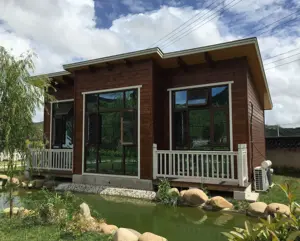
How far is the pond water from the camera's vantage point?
4.04 meters

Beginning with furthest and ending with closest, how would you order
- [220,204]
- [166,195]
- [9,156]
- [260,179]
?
[260,179] < [166,195] < [220,204] < [9,156]

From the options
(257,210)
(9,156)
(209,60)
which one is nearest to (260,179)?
(257,210)

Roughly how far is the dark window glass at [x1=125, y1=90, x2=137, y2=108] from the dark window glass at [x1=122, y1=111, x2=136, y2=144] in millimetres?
206

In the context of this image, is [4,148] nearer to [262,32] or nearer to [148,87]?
[148,87]

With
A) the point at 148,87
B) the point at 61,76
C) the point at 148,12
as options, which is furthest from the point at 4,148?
the point at 148,12

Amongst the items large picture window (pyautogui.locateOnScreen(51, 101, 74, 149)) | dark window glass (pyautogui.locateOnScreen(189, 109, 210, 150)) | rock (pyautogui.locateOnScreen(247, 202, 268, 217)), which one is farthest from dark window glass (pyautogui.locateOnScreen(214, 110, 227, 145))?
large picture window (pyautogui.locateOnScreen(51, 101, 74, 149))

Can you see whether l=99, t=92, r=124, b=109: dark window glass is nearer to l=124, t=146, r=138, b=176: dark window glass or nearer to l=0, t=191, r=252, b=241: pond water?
l=124, t=146, r=138, b=176: dark window glass

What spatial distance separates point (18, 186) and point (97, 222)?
16.8ft

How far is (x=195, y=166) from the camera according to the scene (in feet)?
22.2

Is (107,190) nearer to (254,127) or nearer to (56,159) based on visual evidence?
(56,159)

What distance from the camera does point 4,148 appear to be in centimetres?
391

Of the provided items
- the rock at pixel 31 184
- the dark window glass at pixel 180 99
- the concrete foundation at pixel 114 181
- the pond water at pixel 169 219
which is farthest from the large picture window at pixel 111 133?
the rock at pixel 31 184

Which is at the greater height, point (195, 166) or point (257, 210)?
point (195, 166)

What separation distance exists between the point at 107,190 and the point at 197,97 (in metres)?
3.55
